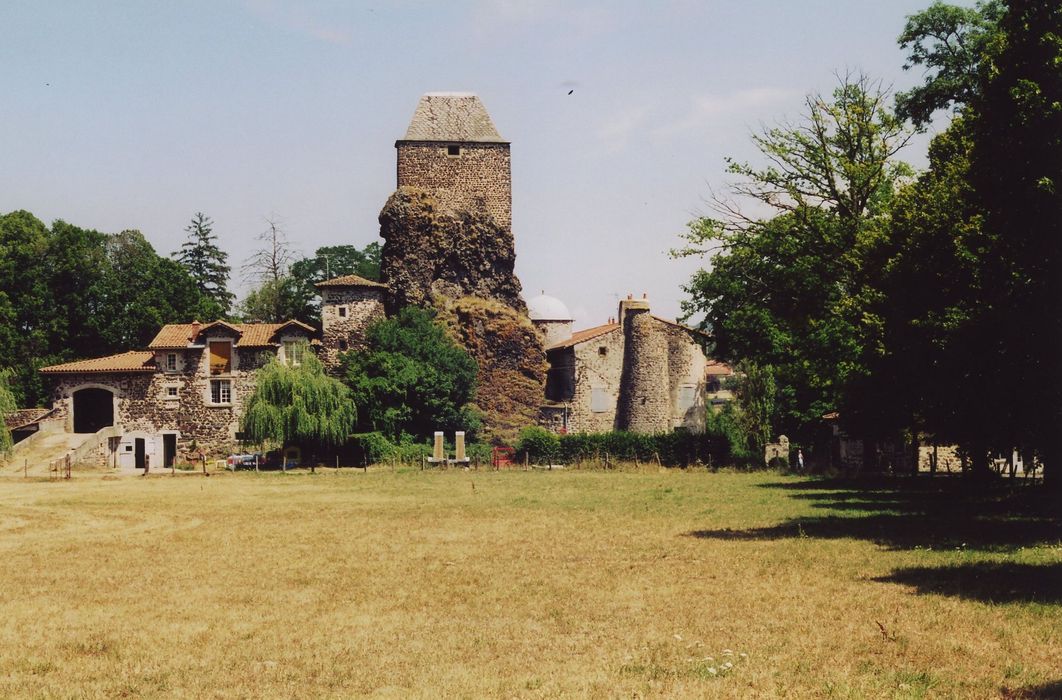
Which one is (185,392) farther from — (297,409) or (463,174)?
(463,174)

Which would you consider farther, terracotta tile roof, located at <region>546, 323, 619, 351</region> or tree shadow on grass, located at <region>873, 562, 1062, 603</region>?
terracotta tile roof, located at <region>546, 323, 619, 351</region>

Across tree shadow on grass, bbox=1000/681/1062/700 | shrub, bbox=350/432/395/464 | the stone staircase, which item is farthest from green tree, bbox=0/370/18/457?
tree shadow on grass, bbox=1000/681/1062/700

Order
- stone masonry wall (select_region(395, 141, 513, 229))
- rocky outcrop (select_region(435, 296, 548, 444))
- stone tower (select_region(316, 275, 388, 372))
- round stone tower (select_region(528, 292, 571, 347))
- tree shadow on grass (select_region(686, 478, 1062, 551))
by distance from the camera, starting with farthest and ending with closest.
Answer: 1. round stone tower (select_region(528, 292, 571, 347))
2. stone masonry wall (select_region(395, 141, 513, 229))
3. rocky outcrop (select_region(435, 296, 548, 444))
4. stone tower (select_region(316, 275, 388, 372))
5. tree shadow on grass (select_region(686, 478, 1062, 551))

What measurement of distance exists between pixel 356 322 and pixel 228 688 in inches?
2234

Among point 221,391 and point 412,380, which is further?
point 221,391

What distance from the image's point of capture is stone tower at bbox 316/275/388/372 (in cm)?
6656

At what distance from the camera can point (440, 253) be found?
7194 cm

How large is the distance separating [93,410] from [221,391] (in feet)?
26.4

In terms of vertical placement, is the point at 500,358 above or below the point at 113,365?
above

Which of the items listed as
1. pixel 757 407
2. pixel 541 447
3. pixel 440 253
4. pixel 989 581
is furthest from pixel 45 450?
pixel 989 581

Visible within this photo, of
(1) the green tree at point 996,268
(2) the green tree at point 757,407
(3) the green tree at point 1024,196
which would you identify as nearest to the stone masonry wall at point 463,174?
(2) the green tree at point 757,407

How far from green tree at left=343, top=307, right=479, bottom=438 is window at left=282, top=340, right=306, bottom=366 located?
8.78 feet

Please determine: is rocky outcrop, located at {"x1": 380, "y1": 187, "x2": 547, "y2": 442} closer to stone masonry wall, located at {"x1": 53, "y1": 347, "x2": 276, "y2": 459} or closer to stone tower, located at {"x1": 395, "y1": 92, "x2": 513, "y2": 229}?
stone tower, located at {"x1": 395, "y1": 92, "x2": 513, "y2": 229}

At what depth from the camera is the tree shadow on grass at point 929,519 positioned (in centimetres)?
2200
